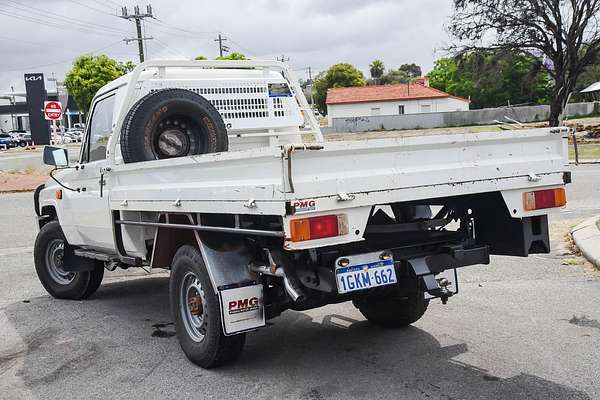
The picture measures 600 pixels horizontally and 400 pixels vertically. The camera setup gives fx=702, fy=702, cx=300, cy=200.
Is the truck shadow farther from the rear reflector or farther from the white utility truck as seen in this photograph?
the rear reflector

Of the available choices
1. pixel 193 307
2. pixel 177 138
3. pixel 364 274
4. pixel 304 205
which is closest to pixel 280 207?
pixel 304 205

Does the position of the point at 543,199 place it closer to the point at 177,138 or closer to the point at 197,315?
the point at 197,315

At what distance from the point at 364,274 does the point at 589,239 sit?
17.9 feet

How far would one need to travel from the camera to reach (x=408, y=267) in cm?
486

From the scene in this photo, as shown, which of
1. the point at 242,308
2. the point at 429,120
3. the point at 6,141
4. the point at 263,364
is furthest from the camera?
the point at 6,141

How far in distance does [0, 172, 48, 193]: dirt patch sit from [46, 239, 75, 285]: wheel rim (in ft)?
51.6

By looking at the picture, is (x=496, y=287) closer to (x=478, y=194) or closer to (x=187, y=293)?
(x=478, y=194)

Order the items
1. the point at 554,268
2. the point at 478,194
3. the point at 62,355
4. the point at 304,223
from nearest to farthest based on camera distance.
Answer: the point at 304,223 → the point at 478,194 → the point at 62,355 → the point at 554,268

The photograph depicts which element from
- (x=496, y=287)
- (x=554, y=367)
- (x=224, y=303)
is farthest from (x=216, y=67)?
(x=554, y=367)

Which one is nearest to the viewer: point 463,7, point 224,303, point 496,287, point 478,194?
point 224,303

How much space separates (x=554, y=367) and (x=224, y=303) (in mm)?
2351

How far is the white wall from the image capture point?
6631 cm

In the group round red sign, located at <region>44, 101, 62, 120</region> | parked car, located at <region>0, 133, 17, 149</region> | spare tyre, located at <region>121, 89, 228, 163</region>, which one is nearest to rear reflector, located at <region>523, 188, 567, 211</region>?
spare tyre, located at <region>121, 89, 228, 163</region>

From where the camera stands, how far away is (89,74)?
45.6m
